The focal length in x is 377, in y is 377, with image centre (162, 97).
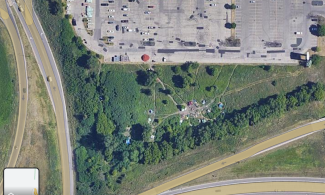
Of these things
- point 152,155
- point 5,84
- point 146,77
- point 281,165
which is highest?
point 146,77

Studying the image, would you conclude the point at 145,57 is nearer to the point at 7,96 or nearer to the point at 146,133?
the point at 146,133

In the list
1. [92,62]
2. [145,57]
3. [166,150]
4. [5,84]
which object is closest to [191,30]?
[145,57]

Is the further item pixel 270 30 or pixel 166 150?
pixel 270 30

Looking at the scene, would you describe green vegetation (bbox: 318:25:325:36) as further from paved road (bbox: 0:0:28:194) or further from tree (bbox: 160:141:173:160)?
paved road (bbox: 0:0:28:194)

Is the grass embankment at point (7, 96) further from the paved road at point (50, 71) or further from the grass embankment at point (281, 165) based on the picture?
the grass embankment at point (281, 165)

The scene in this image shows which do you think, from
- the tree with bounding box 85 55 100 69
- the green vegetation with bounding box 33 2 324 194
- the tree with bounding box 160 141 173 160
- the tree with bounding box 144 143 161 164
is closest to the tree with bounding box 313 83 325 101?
the green vegetation with bounding box 33 2 324 194

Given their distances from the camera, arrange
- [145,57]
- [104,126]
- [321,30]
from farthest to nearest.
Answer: [145,57] → [321,30] → [104,126]
